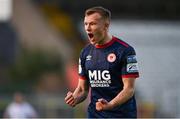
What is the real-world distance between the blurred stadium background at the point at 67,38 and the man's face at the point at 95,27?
30.9 metres

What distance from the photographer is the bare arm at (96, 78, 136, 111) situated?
27.8ft

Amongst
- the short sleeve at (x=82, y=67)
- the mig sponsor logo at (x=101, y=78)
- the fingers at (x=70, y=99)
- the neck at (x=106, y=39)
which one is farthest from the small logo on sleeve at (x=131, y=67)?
the fingers at (x=70, y=99)

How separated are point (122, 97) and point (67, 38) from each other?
4064 centimetres

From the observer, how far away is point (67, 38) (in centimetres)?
4922

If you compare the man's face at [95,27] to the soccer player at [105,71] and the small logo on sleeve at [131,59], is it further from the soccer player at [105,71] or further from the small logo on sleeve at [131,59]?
the small logo on sleeve at [131,59]

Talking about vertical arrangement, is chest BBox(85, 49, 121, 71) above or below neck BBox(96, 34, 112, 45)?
below

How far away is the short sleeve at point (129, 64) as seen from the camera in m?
8.70

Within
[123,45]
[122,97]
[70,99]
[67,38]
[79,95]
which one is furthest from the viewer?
[67,38]

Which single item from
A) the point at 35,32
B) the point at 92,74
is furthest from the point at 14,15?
the point at 92,74

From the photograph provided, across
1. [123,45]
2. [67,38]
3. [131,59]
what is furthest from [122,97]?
[67,38]

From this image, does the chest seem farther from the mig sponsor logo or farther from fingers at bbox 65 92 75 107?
fingers at bbox 65 92 75 107

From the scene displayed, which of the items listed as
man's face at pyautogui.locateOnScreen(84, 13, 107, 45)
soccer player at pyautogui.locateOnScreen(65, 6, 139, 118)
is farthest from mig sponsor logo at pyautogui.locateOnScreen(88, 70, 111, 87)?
man's face at pyautogui.locateOnScreen(84, 13, 107, 45)

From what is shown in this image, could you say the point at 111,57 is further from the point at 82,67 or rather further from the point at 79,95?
the point at 79,95

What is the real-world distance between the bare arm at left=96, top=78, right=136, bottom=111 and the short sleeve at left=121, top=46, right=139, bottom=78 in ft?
0.18
